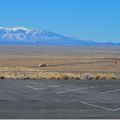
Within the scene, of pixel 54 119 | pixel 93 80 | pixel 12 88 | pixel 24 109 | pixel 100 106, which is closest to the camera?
pixel 54 119

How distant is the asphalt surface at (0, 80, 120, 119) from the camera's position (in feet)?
51.1

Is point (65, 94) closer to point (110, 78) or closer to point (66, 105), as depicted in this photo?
point (66, 105)

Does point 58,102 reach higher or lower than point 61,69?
lower

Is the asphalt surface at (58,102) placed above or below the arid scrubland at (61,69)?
below

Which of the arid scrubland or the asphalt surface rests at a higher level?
the arid scrubland

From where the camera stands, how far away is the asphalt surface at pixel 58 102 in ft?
51.1

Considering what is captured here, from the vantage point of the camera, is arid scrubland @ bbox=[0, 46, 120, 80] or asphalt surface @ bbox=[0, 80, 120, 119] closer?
asphalt surface @ bbox=[0, 80, 120, 119]

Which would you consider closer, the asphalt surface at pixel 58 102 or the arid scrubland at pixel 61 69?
the asphalt surface at pixel 58 102

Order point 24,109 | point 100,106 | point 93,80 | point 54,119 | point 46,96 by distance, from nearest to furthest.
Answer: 1. point 54,119
2. point 24,109
3. point 100,106
4. point 46,96
5. point 93,80

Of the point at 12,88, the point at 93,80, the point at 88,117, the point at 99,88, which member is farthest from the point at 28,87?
the point at 88,117

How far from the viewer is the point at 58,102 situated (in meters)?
19.9

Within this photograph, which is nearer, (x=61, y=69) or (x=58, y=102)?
(x=58, y=102)

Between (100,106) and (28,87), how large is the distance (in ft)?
31.2

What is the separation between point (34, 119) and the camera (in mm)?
14055
